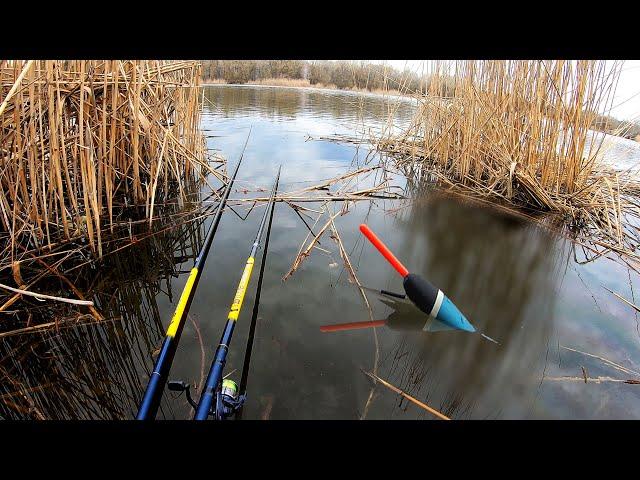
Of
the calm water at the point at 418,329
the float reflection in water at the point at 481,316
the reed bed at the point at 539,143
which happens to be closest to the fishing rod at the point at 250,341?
the calm water at the point at 418,329

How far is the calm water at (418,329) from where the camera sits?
1.83 meters

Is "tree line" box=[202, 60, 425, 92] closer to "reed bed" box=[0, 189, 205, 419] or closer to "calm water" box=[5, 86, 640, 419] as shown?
"calm water" box=[5, 86, 640, 419]

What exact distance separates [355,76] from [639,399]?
2189 centimetres

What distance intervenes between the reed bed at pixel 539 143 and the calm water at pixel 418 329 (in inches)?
25.5

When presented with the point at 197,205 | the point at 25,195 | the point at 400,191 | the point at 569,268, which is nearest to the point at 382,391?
the point at 569,268

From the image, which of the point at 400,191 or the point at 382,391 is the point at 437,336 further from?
the point at 400,191

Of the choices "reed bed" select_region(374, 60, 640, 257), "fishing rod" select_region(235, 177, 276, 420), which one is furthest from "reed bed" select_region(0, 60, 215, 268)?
"reed bed" select_region(374, 60, 640, 257)

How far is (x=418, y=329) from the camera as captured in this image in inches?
91.4

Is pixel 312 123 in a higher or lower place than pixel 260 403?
higher

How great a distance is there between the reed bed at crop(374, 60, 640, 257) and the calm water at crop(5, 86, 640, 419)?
2.13 feet

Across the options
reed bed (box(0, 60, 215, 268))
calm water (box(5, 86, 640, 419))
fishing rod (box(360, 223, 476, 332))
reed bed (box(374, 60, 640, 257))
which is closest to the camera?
calm water (box(5, 86, 640, 419))

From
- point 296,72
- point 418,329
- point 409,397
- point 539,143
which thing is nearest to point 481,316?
point 418,329

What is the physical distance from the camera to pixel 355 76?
68.4 ft

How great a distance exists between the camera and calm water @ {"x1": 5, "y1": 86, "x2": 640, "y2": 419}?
1.83 m
